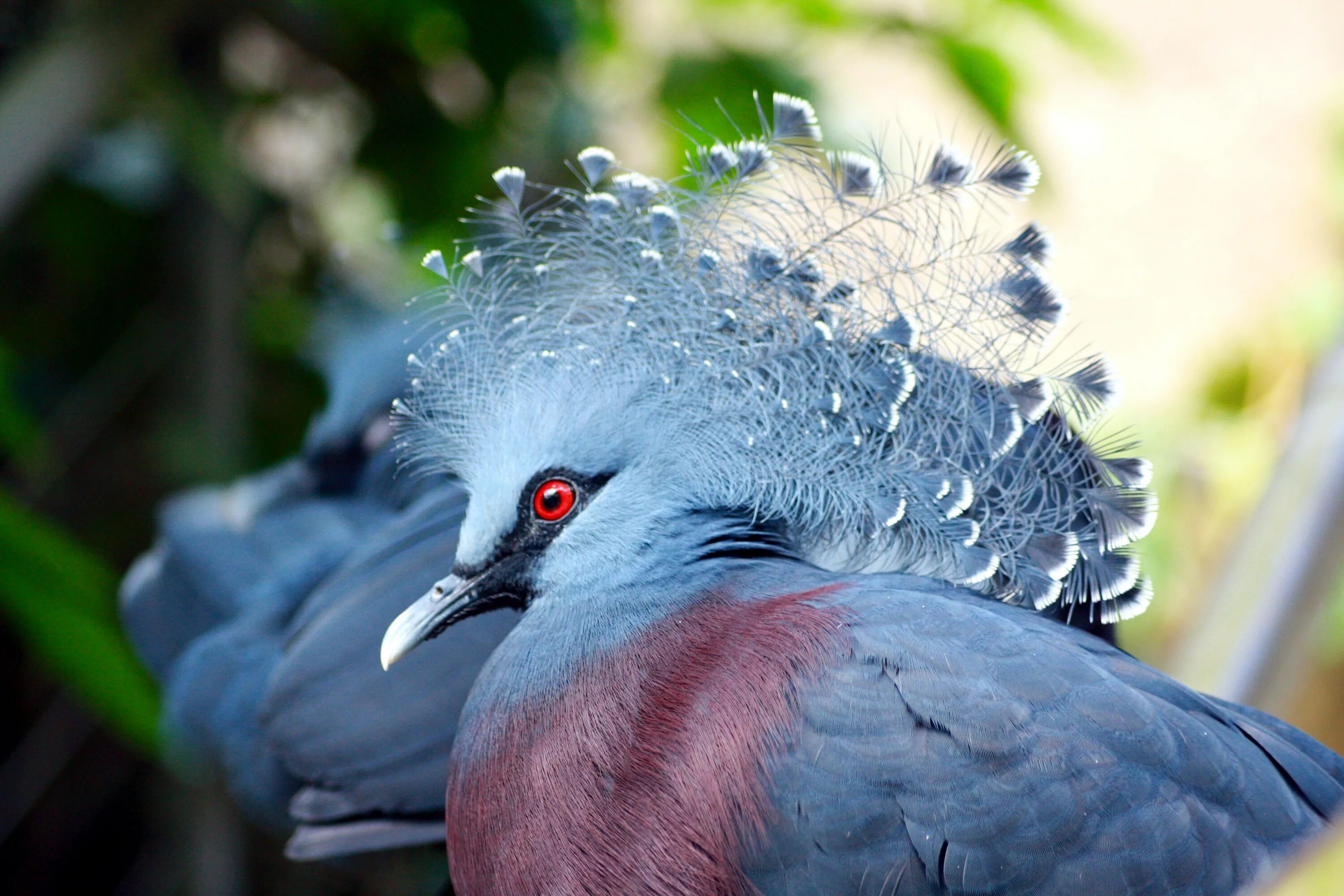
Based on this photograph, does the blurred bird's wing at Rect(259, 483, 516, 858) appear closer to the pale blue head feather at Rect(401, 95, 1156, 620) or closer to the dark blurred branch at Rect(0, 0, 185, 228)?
the pale blue head feather at Rect(401, 95, 1156, 620)

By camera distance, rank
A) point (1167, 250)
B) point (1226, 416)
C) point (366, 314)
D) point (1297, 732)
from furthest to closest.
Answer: point (1167, 250)
point (1226, 416)
point (366, 314)
point (1297, 732)

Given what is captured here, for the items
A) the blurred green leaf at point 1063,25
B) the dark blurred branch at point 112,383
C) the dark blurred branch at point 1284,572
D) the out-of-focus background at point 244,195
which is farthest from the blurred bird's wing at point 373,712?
the blurred green leaf at point 1063,25

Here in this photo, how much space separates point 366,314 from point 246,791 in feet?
2.83

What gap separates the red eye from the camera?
3.55 feet

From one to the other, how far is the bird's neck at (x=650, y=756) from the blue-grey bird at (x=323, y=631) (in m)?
0.30

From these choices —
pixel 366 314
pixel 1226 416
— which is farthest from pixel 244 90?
pixel 1226 416

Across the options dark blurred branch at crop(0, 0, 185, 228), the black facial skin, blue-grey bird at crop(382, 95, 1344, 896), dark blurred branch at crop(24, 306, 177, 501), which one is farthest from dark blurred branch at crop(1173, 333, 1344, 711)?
dark blurred branch at crop(24, 306, 177, 501)

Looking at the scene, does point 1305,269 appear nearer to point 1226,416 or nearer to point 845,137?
point 1226,416

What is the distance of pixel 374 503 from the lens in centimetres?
164

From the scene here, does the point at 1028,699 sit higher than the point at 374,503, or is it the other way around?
the point at 1028,699

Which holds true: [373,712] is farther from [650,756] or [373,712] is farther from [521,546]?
[650,756]

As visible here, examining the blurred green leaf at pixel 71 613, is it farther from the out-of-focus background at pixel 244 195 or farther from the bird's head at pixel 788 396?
the bird's head at pixel 788 396

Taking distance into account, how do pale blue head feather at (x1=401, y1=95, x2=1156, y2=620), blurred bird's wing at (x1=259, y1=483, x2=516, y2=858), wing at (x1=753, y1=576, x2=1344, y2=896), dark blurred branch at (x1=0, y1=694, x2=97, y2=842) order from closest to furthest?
wing at (x1=753, y1=576, x2=1344, y2=896) → pale blue head feather at (x1=401, y1=95, x2=1156, y2=620) → blurred bird's wing at (x1=259, y1=483, x2=516, y2=858) → dark blurred branch at (x1=0, y1=694, x2=97, y2=842)

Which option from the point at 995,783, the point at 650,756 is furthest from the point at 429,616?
the point at 995,783
